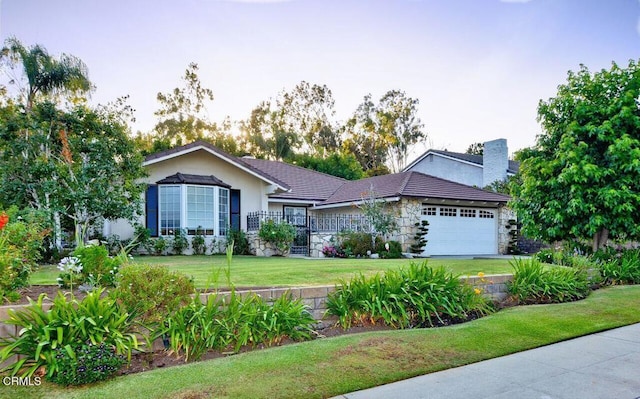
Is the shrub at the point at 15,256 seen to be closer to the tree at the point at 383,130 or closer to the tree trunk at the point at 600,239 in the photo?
the tree trunk at the point at 600,239

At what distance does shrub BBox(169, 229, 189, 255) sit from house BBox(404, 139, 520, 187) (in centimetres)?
1769

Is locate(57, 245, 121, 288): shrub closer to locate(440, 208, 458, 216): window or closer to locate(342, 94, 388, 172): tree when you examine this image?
locate(440, 208, 458, 216): window

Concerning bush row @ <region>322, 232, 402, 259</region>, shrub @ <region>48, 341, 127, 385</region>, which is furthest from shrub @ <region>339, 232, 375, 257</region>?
shrub @ <region>48, 341, 127, 385</region>

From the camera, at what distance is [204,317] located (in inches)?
200

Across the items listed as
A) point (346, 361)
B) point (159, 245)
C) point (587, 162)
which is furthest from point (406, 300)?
point (159, 245)

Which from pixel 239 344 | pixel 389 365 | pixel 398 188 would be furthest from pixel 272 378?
pixel 398 188

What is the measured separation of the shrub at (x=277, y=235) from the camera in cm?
1692

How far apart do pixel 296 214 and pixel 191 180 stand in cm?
633

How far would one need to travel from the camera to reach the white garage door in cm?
1844

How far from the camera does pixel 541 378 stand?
4312 millimetres

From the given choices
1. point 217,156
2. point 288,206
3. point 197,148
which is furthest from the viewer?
point 288,206

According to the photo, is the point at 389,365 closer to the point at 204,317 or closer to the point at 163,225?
the point at 204,317

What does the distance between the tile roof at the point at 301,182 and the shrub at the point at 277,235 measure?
118 inches

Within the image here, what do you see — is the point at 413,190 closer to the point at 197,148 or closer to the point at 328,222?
the point at 328,222
